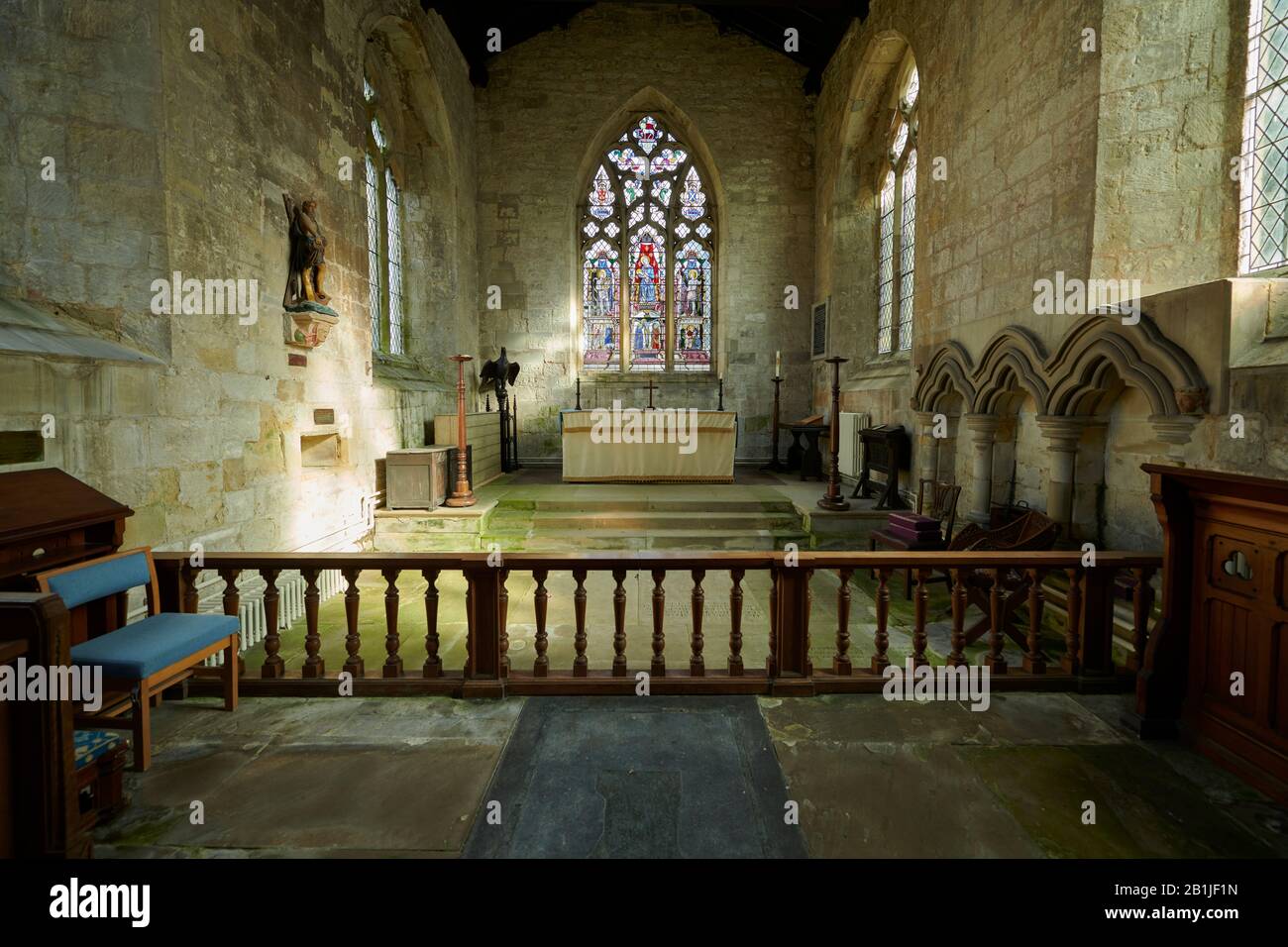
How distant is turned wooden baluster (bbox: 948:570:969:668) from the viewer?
9.48ft

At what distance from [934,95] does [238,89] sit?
19.5 ft

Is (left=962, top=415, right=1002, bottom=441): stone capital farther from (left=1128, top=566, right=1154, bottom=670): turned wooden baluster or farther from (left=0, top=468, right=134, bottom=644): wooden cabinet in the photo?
(left=0, top=468, right=134, bottom=644): wooden cabinet

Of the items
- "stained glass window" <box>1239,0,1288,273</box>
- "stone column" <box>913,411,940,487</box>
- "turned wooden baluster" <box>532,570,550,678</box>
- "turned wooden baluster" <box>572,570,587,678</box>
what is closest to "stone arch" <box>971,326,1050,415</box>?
"stone column" <box>913,411,940,487</box>

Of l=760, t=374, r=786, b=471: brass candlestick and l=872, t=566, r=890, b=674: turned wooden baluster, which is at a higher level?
l=760, t=374, r=786, b=471: brass candlestick

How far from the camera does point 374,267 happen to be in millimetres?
7754

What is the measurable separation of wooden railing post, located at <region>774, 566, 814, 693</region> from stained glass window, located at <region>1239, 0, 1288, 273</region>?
3.18 m

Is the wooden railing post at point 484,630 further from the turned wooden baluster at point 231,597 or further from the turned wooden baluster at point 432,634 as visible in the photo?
the turned wooden baluster at point 231,597

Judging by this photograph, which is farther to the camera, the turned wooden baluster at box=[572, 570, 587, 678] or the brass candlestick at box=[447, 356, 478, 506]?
the brass candlestick at box=[447, 356, 478, 506]

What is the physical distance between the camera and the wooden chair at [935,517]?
4.75m

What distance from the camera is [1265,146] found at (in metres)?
3.59

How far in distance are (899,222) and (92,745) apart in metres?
8.90

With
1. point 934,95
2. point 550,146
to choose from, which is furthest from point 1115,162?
point 550,146

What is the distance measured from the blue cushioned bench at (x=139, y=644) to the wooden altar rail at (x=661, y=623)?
192 mm

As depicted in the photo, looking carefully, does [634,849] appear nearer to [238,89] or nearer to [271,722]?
[271,722]
